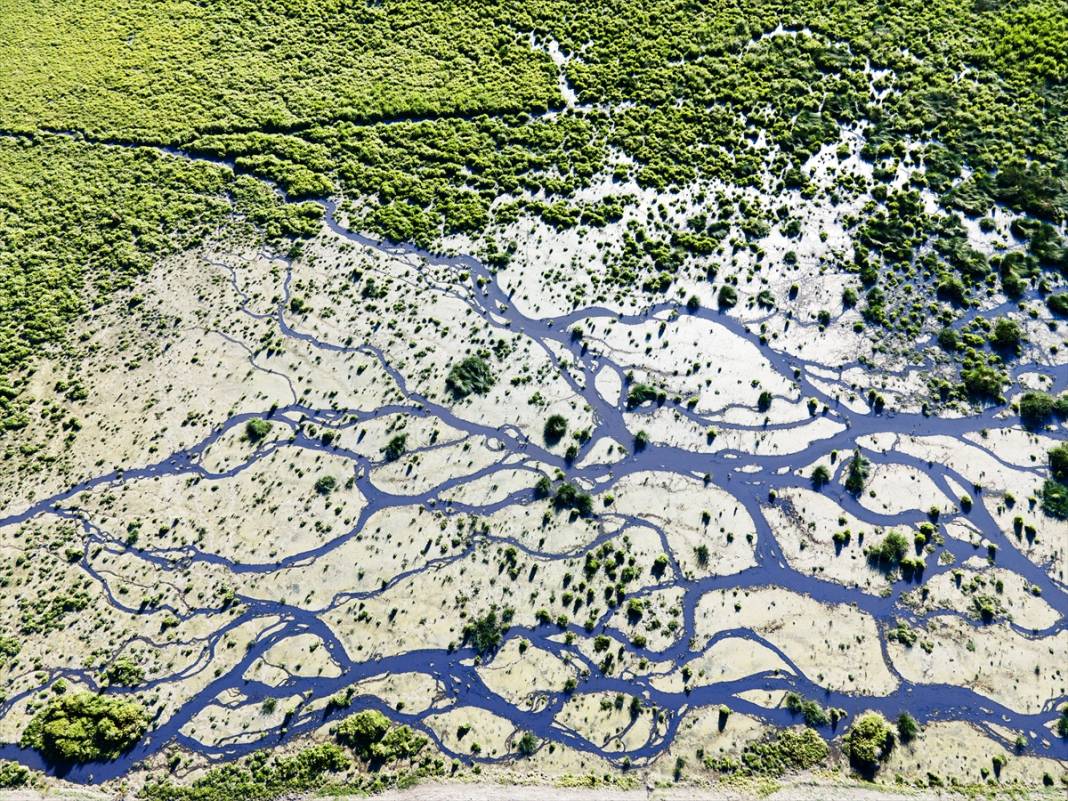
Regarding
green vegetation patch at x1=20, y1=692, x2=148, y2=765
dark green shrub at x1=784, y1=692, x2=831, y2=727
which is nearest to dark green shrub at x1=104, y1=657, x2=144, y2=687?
green vegetation patch at x1=20, y1=692, x2=148, y2=765

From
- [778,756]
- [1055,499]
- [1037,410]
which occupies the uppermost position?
[1037,410]

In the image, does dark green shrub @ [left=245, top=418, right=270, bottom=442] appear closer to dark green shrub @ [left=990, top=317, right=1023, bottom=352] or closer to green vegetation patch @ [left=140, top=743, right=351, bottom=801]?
green vegetation patch @ [left=140, top=743, right=351, bottom=801]

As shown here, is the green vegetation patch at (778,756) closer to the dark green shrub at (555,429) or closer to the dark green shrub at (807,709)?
the dark green shrub at (807,709)

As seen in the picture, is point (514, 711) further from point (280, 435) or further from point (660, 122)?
point (660, 122)

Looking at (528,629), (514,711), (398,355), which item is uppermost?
(398,355)

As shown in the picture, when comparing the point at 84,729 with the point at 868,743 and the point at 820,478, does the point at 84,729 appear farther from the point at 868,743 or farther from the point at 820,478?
the point at 820,478

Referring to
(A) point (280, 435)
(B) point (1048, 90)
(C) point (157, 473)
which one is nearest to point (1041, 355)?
(B) point (1048, 90)

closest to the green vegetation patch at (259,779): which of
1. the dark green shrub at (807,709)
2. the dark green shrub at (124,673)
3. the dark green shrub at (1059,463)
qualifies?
the dark green shrub at (124,673)

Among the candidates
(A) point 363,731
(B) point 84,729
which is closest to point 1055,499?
(A) point 363,731
